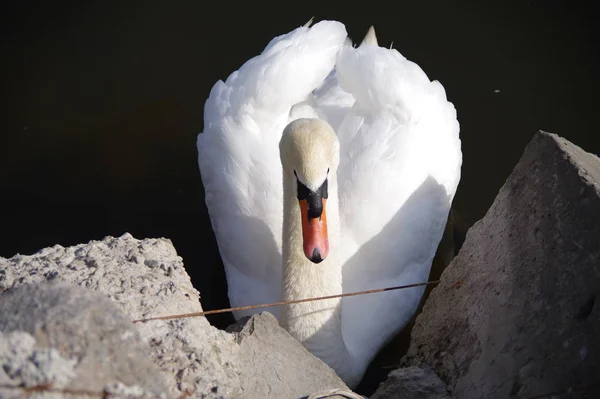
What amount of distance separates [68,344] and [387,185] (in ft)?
10.4

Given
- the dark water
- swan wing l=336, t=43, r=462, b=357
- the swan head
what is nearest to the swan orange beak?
the swan head

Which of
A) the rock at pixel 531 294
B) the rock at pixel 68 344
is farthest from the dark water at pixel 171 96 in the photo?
the rock at pixel 68 344

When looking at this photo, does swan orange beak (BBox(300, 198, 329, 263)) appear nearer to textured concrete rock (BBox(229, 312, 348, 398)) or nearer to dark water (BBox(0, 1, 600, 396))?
textured concrete rock (BBox(229, 312, 348, 398))

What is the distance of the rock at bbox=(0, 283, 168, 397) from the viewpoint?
258 centimetres

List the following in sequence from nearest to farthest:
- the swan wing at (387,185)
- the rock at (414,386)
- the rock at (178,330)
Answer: the rock at (178,330) → the rock at (414,386) → the swan wing at (387,185)

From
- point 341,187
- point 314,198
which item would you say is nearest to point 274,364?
point 314,198

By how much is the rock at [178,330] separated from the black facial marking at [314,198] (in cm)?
61

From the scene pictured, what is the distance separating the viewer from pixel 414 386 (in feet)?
12.5

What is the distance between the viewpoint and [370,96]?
18.7 ft

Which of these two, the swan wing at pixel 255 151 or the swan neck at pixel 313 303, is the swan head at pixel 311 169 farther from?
the swan wing at pixel 255 151

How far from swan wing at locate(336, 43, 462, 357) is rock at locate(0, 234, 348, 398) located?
4.47ft

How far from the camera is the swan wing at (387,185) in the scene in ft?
17.3

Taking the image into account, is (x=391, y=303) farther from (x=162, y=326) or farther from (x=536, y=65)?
(x=536, y=65)

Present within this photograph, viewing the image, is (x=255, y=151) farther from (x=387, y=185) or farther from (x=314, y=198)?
(x=314, y=198)
